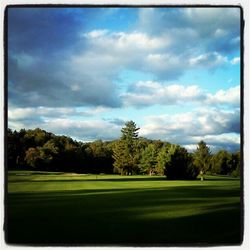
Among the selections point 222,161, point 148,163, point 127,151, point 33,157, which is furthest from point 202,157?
point 33,157

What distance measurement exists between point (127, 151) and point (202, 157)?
1.39 meters

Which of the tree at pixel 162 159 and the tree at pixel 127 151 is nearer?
the tree at pixel 127 151

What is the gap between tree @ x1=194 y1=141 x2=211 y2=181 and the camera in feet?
36.0

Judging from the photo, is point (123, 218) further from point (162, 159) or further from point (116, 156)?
point (162, 159)

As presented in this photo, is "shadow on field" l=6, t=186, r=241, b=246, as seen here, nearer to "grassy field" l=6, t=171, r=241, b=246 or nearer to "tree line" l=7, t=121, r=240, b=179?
"grassy field" l=6, t=171, r=241, b=246

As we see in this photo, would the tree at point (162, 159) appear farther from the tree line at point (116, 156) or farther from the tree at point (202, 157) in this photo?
the tree at point (202, 157)

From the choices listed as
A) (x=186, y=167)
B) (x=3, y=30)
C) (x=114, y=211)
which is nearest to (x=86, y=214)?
(x=114, y=211)

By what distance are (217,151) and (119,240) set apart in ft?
7.93

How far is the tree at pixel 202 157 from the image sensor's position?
36.0ft

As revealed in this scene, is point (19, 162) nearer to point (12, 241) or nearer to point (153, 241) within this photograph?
point (12, 241)

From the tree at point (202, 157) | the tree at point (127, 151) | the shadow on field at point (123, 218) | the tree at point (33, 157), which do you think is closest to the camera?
the shadow on field at point (123, 218)

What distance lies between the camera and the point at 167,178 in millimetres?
11312

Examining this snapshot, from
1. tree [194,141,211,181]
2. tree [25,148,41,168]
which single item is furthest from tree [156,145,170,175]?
tree [25,148,41,168]

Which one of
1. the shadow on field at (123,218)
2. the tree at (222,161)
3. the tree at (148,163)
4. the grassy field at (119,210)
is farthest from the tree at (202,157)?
the tree at (148,163)
